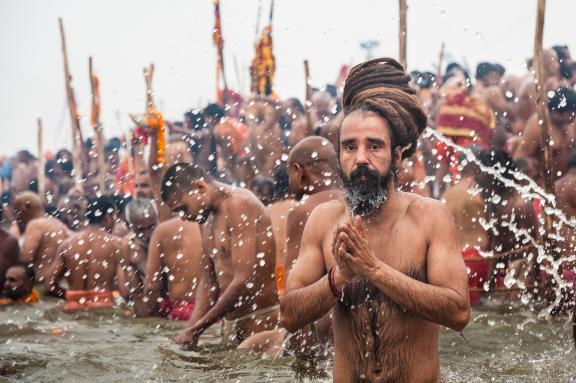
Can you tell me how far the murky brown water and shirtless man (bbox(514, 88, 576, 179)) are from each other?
4.85 ft

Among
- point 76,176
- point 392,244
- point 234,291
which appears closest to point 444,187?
point 234,291

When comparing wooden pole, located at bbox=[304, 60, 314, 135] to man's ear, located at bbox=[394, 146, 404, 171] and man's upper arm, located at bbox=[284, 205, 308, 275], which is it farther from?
man's ear, located at bbox=[394, 146, 404, 171]

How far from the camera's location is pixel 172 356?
6.36 m

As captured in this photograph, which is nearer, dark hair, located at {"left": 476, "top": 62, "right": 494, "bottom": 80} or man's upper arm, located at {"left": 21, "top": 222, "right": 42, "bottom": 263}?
man's upper arm, located at {"left": 21, "top": 222, "right": 42, "bottom": 263}

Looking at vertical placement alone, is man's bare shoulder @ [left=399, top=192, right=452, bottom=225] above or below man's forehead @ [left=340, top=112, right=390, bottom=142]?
below

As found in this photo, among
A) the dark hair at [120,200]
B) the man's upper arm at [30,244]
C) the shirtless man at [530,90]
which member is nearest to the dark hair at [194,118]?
the dark hair at [120,200]

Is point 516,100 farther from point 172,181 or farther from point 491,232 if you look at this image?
point 172,181

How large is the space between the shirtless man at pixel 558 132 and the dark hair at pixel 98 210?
4393 mm

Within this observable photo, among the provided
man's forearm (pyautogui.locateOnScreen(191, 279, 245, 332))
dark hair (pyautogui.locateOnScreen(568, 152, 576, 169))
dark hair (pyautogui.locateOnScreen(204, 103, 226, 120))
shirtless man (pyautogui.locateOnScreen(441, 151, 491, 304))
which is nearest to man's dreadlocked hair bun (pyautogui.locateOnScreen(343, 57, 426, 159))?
man's forearm (pyautogui.locateOnScreen(191, 279, 245, 332))

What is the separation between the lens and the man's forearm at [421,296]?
9.82ft

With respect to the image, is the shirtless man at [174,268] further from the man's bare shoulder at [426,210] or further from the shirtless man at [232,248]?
the man's bare shoulder at [426,210]

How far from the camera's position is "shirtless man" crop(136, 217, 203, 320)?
7.96 metres

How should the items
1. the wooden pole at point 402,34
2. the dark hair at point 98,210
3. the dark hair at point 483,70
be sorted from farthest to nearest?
the dark hair at point 483,70 → the dark hair at point 98,210 → the wooden pole at point 402,34

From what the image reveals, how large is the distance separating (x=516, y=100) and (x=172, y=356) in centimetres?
508
